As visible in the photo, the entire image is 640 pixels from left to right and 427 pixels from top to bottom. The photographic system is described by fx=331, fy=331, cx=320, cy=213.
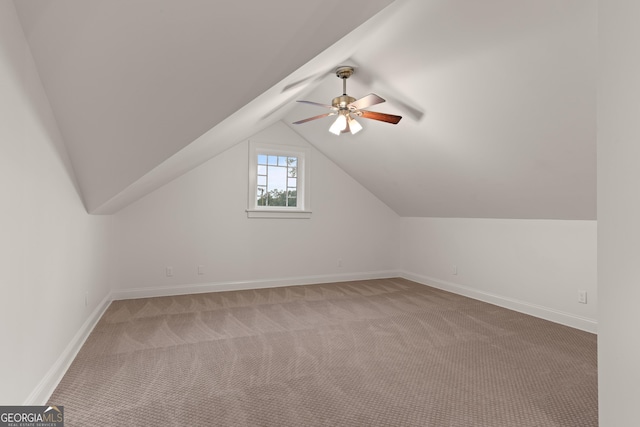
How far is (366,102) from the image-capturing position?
2785 mm

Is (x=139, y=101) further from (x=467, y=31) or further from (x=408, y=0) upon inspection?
(x=467, y=31)

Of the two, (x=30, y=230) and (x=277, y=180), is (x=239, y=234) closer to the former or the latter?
(x=277, y=180)

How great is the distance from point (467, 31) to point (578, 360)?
2443mm

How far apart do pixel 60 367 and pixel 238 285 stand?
2582mm

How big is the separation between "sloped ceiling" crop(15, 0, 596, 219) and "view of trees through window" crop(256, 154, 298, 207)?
1627 mm

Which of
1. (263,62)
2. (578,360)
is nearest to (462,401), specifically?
(578,360)

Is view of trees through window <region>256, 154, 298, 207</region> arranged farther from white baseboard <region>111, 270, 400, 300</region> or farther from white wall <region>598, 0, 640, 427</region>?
white wall <region>598, 0, 640, 427</region>

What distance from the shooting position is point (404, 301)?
13.5 feet

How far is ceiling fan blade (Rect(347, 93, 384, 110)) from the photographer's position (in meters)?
2.66

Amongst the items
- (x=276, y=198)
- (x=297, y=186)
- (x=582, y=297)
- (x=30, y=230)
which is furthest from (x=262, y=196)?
(x=582, y=297)

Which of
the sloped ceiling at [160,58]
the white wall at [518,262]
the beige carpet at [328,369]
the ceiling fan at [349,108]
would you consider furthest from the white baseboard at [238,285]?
the ceiling fan at [349,108]

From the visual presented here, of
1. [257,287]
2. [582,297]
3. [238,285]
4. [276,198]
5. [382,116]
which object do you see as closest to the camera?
[382,116]

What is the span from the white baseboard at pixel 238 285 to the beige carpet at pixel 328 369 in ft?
1.24

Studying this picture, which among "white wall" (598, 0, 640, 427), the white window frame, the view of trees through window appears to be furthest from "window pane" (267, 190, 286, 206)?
"white wall" (598, 0, 640, 427)
